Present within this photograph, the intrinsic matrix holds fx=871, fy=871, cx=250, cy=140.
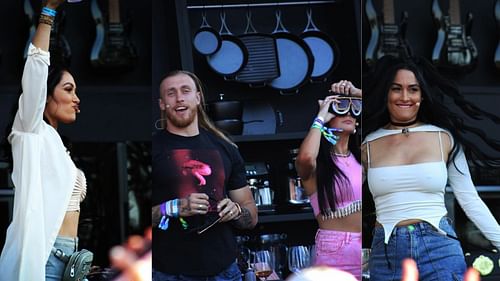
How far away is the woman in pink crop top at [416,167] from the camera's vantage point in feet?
13.8

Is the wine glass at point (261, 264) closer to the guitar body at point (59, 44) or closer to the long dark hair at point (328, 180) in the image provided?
the long dark hair at point (328, 180)

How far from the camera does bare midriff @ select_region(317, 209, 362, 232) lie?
13.5ft

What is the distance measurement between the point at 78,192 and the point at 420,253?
1657mm

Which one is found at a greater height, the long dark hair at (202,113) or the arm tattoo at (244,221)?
the long dark hair at (202,113)

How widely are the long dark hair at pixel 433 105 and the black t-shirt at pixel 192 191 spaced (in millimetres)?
765

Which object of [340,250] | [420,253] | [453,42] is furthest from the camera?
[453,42]

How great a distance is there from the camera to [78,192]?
4.05m

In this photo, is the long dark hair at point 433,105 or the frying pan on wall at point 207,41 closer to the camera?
the frying pan on wall at point 207,41

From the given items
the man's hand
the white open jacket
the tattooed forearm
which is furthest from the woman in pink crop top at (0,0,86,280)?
the man's hand

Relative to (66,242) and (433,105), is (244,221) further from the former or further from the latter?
(433,105)

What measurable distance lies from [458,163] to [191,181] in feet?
4.36

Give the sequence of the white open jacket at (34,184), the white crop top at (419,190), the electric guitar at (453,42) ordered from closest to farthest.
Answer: the white open jacket at (34,184) → the white crop top at (419,190) → the electric guitar at (453,42)

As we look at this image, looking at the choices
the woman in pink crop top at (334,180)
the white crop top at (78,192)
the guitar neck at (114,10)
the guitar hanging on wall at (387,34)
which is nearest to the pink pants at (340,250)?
the woman in pink crop top at (334,180)

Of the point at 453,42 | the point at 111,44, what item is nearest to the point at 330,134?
the point at 453,42
